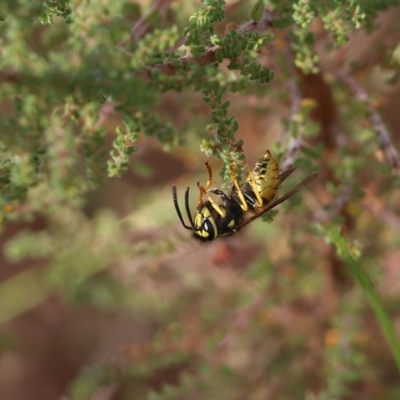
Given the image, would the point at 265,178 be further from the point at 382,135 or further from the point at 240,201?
the point at 382,135

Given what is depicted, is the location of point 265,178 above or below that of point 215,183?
below

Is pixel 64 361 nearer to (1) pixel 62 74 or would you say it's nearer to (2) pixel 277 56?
(2) pixel 277 56

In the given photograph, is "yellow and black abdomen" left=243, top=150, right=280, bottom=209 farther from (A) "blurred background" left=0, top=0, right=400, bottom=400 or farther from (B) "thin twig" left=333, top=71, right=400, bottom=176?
(B) "thin twig" left=333, top=71, right=400, bottom=176

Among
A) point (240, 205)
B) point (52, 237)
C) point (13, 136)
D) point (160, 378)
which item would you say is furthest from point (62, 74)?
point (160, 378)

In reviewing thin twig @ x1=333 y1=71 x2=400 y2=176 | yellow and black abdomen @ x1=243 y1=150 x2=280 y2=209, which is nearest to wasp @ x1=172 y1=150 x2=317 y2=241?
yellow and black abdomen @ x1=243 y1=150 x2=280 y2=209

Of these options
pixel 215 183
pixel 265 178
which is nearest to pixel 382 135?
pixel 265 178

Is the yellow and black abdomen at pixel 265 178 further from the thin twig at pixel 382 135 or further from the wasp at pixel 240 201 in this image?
the thin twig at pixel 382 135
